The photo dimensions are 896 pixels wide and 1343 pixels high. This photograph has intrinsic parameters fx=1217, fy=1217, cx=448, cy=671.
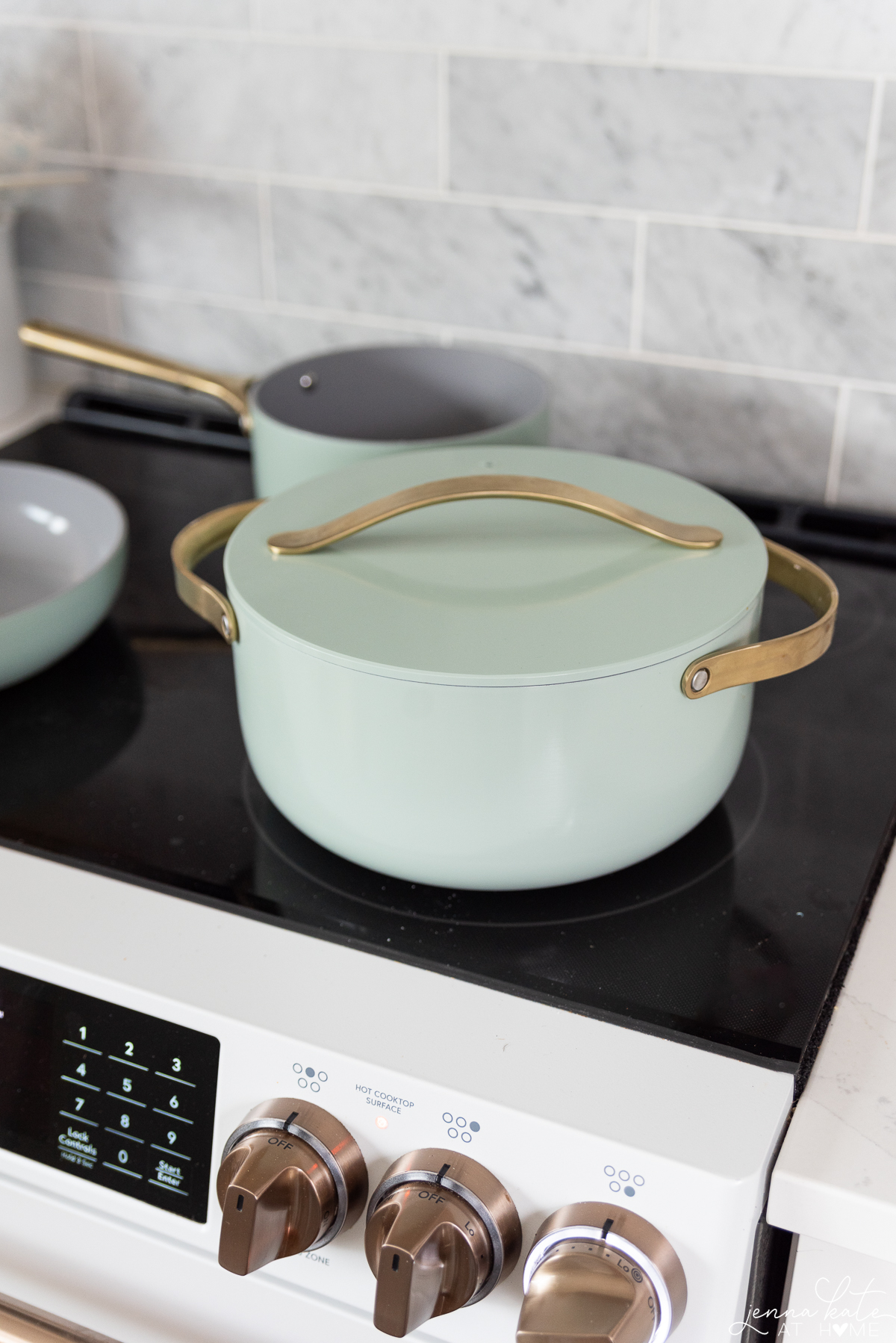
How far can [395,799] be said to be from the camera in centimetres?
57

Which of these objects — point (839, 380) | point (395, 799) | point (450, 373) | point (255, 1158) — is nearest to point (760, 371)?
point (839, 380)

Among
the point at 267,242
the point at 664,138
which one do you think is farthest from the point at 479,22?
the point at 267,242

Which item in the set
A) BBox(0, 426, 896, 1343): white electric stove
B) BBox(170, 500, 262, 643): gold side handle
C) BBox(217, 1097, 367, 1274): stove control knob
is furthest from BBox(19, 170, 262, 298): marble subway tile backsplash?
BBox(217, 1097, 367, 1274): stove control knob

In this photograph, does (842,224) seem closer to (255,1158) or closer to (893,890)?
(893,890)

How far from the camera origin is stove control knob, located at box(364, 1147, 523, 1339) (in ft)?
1.59

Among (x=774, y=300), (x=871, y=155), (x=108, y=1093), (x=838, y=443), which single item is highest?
(x=871, y=155)

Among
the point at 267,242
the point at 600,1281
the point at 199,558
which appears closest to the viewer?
the point at 600,1281

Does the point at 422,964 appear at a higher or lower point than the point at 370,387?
lower

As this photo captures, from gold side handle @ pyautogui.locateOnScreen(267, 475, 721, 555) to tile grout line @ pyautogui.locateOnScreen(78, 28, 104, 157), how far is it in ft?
2.40

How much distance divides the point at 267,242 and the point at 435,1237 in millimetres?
928

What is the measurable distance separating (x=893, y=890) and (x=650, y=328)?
0.56 meters

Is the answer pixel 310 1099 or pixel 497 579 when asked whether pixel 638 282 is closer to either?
pixel 497 579

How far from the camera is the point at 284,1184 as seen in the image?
52cm

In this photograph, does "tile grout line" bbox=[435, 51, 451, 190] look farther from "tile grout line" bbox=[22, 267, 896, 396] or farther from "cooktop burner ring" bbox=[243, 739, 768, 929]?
"cooktop burner ring" bbox=[243, 739, 768, 929]
